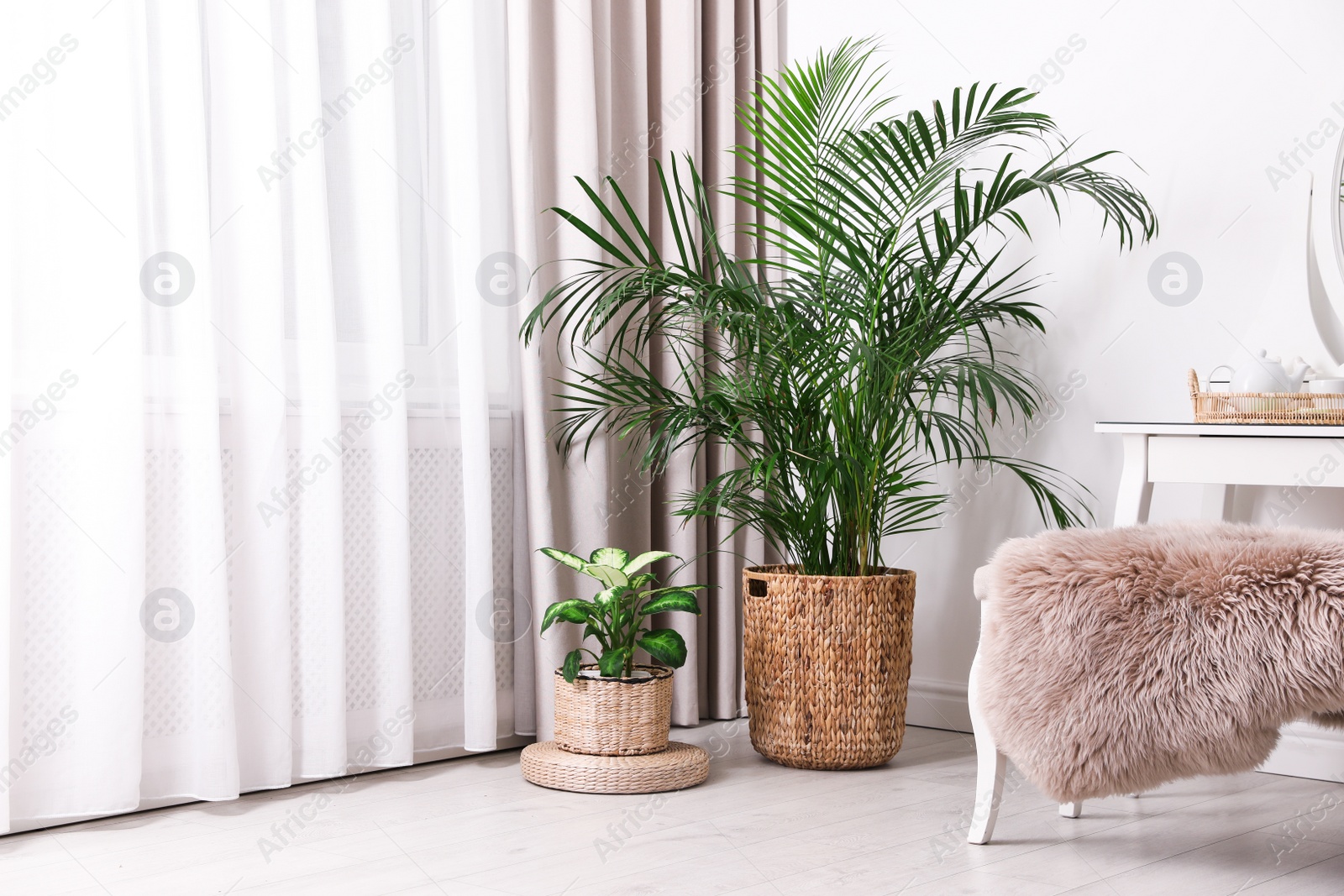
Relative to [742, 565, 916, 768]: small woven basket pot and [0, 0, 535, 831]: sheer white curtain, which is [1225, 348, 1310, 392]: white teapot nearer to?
[742, 565, 916, 768]: small woven basket pot

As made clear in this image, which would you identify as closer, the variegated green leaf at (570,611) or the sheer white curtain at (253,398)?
the sheer white curtain at (253,398)

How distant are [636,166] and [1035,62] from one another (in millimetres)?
877

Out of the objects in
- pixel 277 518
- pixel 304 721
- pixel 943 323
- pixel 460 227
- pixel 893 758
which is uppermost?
pixel 460 227

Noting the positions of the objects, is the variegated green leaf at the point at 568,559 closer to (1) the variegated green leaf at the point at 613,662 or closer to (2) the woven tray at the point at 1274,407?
(1) the variegated green leaf at the point at 613,662

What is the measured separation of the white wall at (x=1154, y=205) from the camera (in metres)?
2.30

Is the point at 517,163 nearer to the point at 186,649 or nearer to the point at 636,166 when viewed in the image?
the point at 636,166

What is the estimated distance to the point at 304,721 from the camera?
2.17 metres

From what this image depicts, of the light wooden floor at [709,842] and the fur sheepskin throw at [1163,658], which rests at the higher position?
the fur sheepskin throw at [1163,658]

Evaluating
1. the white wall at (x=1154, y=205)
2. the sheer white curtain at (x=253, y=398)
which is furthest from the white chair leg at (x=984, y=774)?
the sheer white curtain at (x=253, y=398)

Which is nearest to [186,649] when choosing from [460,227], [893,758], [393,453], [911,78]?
[393,453]

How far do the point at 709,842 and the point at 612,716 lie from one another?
0.39 m

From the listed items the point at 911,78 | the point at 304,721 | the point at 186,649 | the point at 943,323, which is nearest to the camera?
the point at 186,649

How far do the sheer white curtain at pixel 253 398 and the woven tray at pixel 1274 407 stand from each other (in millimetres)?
1310

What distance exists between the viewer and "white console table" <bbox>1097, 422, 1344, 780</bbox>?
6.25 feet
